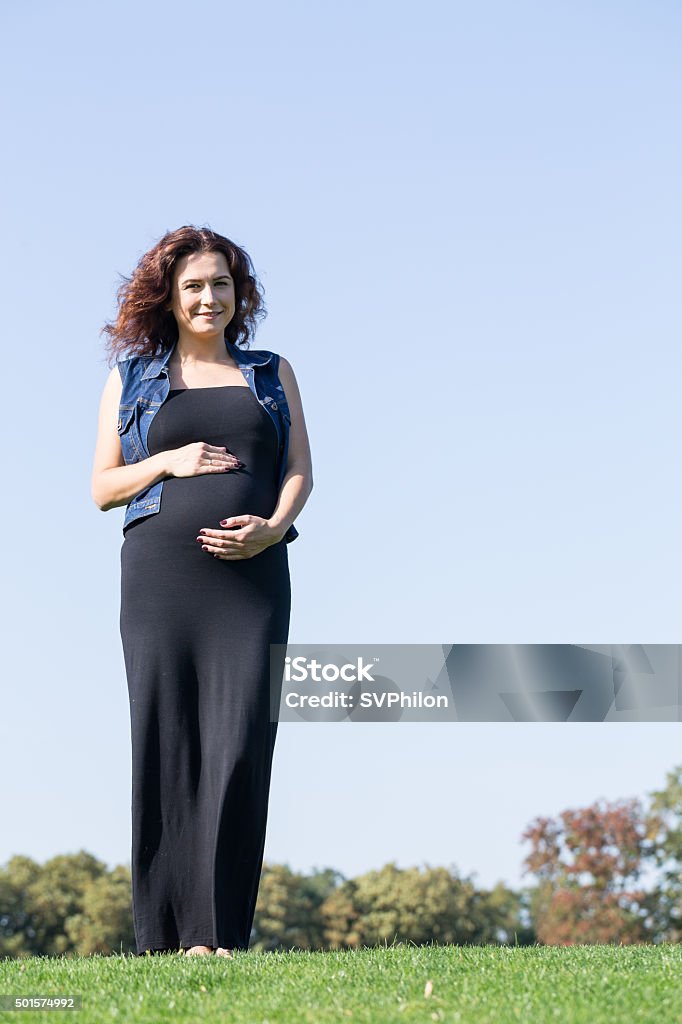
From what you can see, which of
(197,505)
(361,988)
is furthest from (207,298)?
(361,988)

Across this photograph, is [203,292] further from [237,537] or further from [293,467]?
[237,537]

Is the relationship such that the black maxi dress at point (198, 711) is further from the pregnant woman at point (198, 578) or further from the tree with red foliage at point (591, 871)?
the tree with red foliage at point (591, 871)

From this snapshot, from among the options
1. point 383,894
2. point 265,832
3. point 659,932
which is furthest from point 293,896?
point 265,832

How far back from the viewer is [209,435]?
4.46m

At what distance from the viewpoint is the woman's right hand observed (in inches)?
172

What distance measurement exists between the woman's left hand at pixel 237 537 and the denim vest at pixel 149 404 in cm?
20

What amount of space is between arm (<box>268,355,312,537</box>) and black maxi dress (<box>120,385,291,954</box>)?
0.09 m

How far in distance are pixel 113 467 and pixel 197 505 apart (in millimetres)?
453

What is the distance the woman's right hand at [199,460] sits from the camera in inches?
172

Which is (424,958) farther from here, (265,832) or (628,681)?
(628,681)

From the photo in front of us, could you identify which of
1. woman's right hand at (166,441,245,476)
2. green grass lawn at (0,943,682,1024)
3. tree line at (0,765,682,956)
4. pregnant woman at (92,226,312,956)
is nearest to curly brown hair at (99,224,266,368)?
pregnant woman at (92,226,312,956)

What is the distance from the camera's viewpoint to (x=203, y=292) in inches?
180

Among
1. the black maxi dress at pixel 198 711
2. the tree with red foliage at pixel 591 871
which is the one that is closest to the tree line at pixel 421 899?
the tree with red foliage at pixel 591 871

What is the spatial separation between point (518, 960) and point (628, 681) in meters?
4.17
